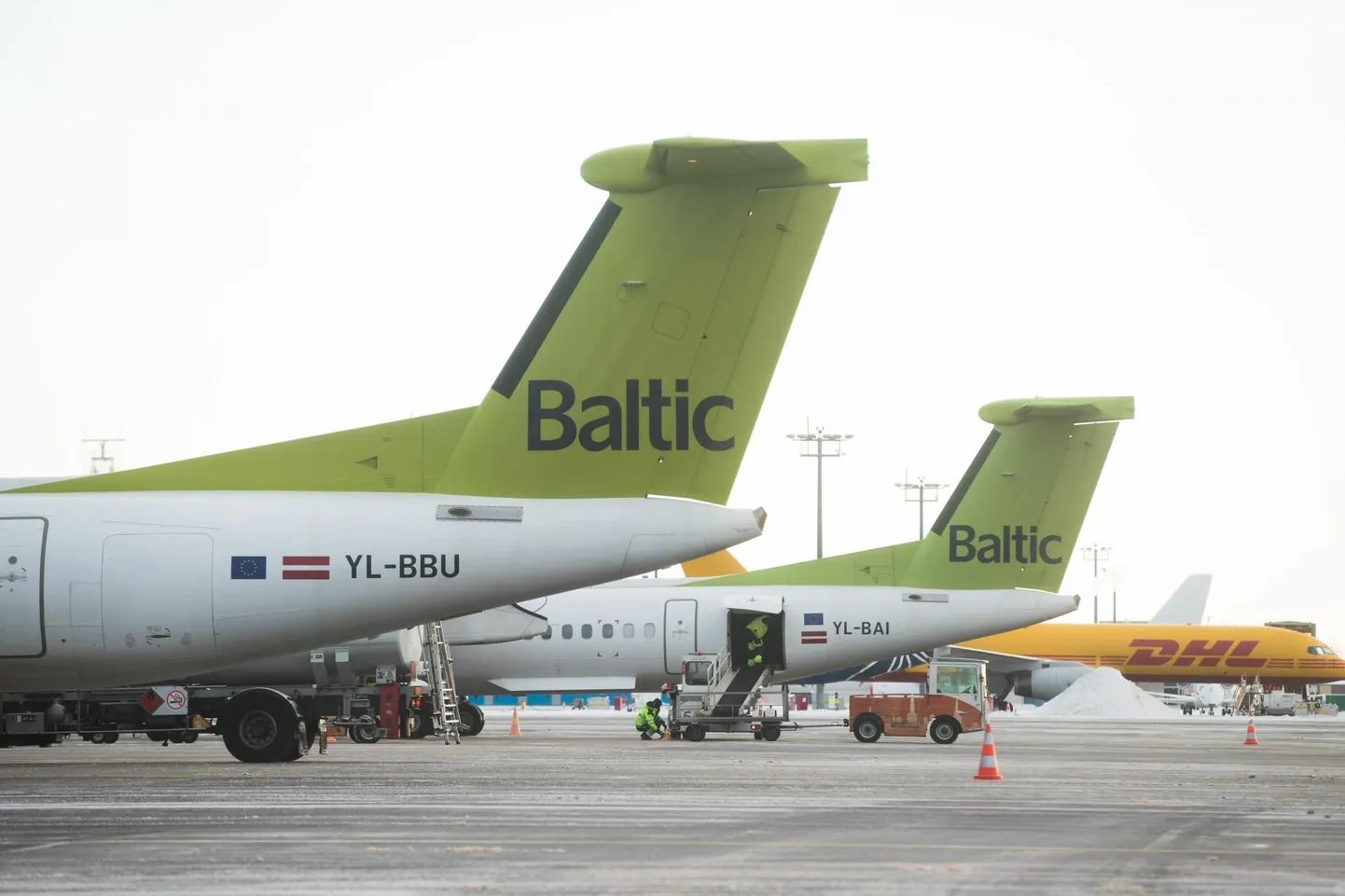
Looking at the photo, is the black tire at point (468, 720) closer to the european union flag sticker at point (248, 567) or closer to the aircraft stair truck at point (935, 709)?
the aircraft stair truck at point (935, 709)

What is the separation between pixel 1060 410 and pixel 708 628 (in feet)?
Result: 32.5

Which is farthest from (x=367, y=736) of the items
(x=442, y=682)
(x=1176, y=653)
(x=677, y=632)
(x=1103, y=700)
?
(x=1176, y=653)

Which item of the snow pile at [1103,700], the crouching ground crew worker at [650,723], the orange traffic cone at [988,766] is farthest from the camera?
the snow pile at [1103,700]

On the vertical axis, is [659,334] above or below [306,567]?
above

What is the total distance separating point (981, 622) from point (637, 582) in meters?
8.67

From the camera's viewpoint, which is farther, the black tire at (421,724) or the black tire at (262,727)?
the black tire at (421,724)

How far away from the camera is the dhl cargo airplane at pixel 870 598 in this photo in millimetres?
36750

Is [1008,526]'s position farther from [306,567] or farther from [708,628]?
[306,567]

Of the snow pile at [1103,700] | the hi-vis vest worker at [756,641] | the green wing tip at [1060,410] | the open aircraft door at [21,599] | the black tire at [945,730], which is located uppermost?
the green wing tip at [1060,410]

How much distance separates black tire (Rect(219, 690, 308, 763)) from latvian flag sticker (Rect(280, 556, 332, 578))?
575 centimetres

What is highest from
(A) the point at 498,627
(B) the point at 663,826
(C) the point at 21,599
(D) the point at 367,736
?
(C) the point at 21,599

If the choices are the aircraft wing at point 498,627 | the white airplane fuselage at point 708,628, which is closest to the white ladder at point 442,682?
the aircraft wing at point 498,627

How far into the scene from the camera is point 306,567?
675 inches

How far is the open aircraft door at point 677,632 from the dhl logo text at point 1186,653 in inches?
1480
